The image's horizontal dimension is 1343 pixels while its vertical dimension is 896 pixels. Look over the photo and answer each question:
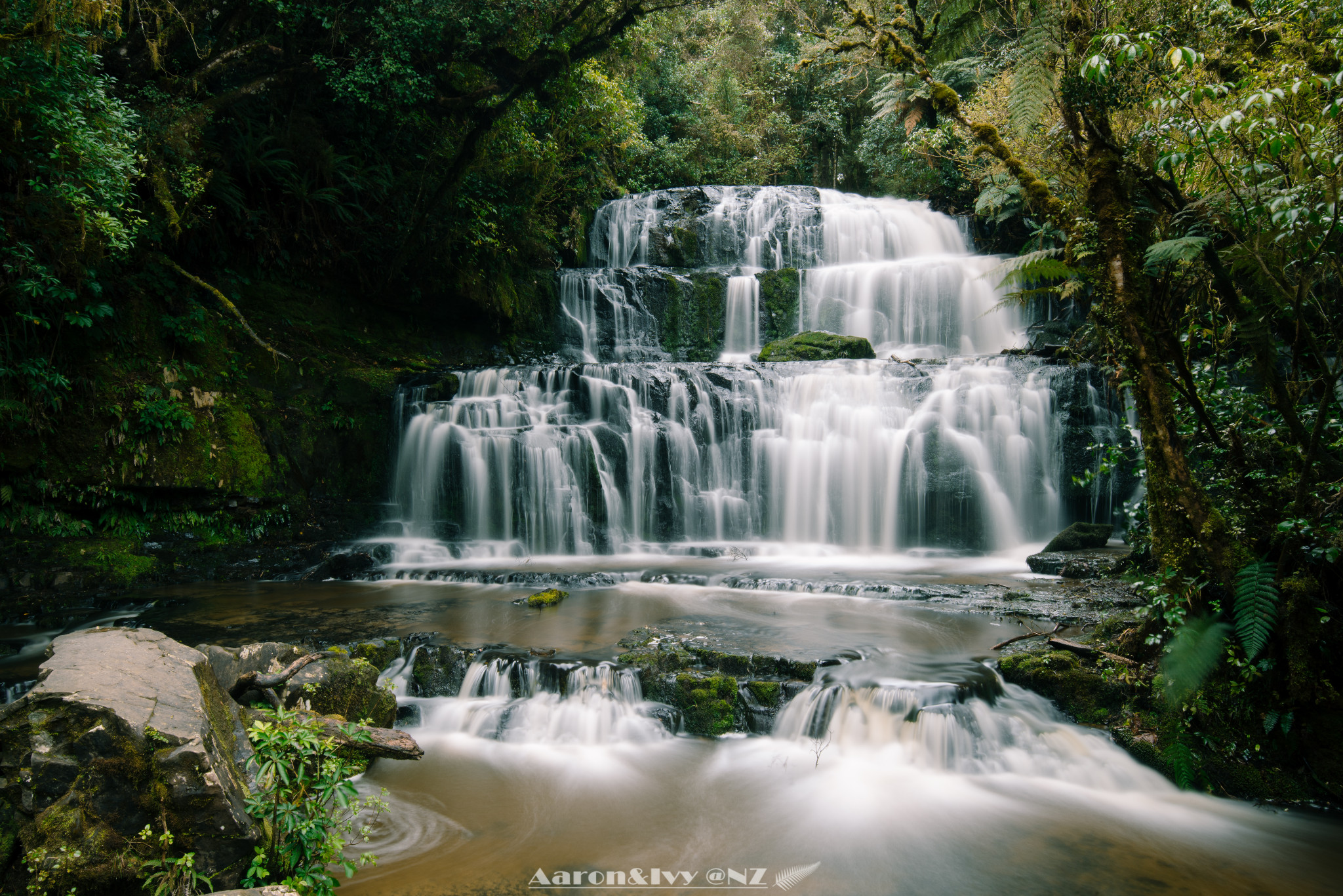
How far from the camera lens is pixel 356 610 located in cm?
758

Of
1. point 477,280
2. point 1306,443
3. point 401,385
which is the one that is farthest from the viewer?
point 477,280

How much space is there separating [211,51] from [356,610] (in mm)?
7966

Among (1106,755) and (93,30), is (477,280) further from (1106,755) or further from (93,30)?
(1106,755)

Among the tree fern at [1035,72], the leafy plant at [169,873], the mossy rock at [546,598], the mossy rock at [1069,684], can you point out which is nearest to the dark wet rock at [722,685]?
the mossy rock at [1069,684]

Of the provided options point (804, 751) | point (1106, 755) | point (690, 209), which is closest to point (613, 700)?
point (804, 751)

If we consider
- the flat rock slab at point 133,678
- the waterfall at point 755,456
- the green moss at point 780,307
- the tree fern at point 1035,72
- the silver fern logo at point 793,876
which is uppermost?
the green moss at point 780,307

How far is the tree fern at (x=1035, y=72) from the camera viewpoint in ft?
16.8

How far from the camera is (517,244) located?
15.2 metres

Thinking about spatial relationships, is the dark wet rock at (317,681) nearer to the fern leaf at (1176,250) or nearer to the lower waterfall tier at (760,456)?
the fern leaf at (1176,250)

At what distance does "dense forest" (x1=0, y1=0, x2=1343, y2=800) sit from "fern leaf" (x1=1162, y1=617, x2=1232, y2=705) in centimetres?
3

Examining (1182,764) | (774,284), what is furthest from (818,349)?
(1182,764)

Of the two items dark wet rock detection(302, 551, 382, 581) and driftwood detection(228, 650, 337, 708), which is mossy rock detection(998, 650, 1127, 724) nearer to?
driftwood detection(228, 650, 337, 708)

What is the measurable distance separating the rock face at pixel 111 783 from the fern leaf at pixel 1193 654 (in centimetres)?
465

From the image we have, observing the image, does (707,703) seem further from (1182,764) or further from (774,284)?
(774,284)
